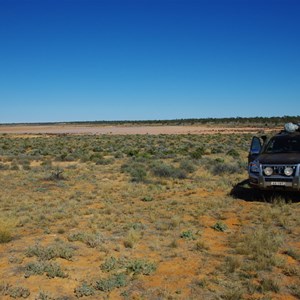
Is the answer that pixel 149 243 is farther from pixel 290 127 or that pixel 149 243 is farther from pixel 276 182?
→ pixel 290 127

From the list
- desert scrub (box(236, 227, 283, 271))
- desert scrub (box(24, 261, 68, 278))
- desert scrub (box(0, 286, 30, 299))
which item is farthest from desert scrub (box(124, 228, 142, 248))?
desert scrub (box(0, 286, 30, 299))

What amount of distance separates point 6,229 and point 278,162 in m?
7.15

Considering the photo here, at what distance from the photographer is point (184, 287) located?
5.22 metres

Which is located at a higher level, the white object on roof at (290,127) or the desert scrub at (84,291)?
the white object on roof at (290,127)

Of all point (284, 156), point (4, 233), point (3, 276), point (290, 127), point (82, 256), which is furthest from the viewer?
point (290, 127)

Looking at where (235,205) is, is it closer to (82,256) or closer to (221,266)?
(221,266)

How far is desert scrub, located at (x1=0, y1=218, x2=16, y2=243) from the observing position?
Result: 7.33 m

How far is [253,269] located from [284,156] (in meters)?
5.06

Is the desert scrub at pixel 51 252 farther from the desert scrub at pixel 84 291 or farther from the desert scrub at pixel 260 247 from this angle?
the desert scrub at pixel 260 247

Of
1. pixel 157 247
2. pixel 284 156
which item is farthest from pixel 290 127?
pixel 157 247

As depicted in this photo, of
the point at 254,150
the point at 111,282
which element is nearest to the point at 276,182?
the point at 254,150

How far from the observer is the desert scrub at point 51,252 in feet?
21.0

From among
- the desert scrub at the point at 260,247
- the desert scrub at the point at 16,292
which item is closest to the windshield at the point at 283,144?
the desert scrub at the point at 260,247

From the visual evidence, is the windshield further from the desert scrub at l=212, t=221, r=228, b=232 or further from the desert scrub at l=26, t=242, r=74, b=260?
the desert scrub at l=26, t=242, r=74, b=260
